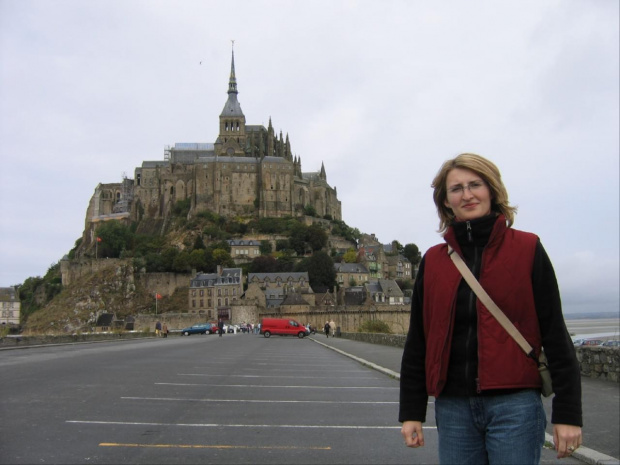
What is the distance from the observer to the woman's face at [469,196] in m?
3.29

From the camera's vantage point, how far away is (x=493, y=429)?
297 centimetres

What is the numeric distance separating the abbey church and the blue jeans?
120 metres

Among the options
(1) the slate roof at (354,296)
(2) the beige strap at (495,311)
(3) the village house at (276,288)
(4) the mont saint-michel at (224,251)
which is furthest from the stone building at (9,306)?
(2) the beige strap at (495,311)

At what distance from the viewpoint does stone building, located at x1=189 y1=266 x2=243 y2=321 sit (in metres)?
89.8

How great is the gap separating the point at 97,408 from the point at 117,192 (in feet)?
445

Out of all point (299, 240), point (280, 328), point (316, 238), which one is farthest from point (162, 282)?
point (280, 328)

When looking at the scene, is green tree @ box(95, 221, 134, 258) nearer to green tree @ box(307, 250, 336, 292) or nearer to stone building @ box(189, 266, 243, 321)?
stone building @ box(189, 266, 243, 321)

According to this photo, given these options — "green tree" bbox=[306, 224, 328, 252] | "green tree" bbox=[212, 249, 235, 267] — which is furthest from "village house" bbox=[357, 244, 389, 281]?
"green tree" bbox=[212, 249, 235, 267]

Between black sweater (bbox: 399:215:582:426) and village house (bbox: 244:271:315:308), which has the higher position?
village house (bbox: 244:271:315:308)

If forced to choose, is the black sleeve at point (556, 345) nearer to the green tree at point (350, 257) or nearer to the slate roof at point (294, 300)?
the slate roof at point (294, 300)

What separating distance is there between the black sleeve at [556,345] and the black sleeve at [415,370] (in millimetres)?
600

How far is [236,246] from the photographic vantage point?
111250 millimetres

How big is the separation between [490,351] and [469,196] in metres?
0.80

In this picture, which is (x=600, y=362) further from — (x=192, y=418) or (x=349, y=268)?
(x=349, y=268)
